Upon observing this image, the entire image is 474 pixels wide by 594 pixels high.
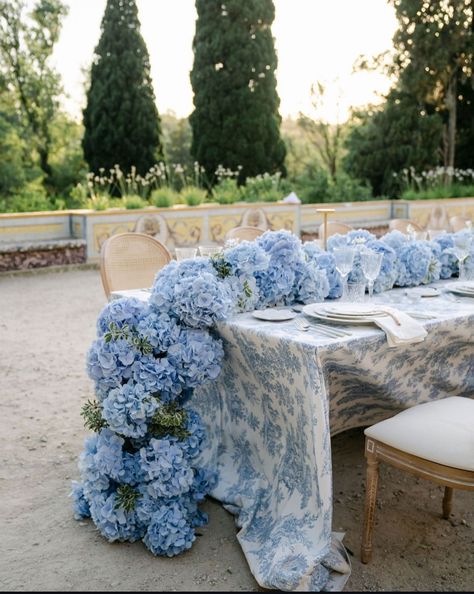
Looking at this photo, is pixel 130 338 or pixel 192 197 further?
pixel 192 197

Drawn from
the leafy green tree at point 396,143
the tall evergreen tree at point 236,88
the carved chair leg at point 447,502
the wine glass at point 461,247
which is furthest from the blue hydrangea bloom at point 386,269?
the leafy green tree at point 396,143

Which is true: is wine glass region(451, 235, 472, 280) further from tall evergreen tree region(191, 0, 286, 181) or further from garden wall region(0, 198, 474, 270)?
tall evergreen tree region(191, 0, 286, 181)

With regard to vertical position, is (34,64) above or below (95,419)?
above

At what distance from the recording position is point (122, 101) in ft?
44.2

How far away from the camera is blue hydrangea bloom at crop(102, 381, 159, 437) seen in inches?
86.0

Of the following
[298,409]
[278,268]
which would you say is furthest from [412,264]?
[298,409]

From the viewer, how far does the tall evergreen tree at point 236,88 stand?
13000mm

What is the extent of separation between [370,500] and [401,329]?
1.74 ft

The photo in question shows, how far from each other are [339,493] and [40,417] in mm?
1604

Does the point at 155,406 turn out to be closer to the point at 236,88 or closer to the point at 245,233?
the point at 245,233

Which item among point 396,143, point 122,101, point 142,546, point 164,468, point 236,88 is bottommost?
point 142,546

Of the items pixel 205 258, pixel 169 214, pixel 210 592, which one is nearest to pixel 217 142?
pixel 169 214

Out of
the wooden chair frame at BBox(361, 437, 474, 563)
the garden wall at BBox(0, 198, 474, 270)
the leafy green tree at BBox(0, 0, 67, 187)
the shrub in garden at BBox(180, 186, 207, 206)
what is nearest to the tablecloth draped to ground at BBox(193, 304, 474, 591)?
the wooden chair frame at BBox(361, 437, 474, 563)

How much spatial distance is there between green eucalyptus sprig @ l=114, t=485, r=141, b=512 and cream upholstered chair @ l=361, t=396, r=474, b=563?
0.75 meters
